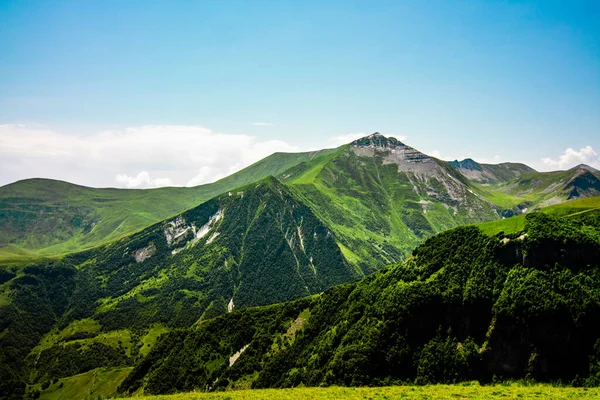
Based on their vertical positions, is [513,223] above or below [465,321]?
above

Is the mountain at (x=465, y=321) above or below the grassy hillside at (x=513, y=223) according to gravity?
below

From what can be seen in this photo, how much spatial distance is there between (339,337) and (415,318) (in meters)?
28.3

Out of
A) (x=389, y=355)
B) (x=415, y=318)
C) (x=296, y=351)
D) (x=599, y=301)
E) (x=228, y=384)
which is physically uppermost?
(x=599, y=301)

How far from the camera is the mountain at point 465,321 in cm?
8119

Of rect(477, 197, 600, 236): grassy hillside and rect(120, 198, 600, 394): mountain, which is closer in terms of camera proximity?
rect(120, 198, 600, 394): mountain

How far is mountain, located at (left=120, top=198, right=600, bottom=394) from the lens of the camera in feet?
266

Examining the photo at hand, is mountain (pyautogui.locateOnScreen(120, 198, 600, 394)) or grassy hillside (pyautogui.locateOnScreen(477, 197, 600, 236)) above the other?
grassy hillside (pyautogui.locateOnScreen(477, 197, 600, 236))

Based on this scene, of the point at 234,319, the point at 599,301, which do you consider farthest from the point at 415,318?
the point at 234,319

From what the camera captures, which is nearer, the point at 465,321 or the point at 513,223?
the point at 465,321

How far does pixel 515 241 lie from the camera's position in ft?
323

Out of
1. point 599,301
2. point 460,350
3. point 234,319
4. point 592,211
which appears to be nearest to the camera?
point 599,301

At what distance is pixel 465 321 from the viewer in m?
94.1

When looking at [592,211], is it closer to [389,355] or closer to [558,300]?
[558,300]

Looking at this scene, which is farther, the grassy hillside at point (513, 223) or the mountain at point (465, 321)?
the grassy hillside at point (513, 223)
